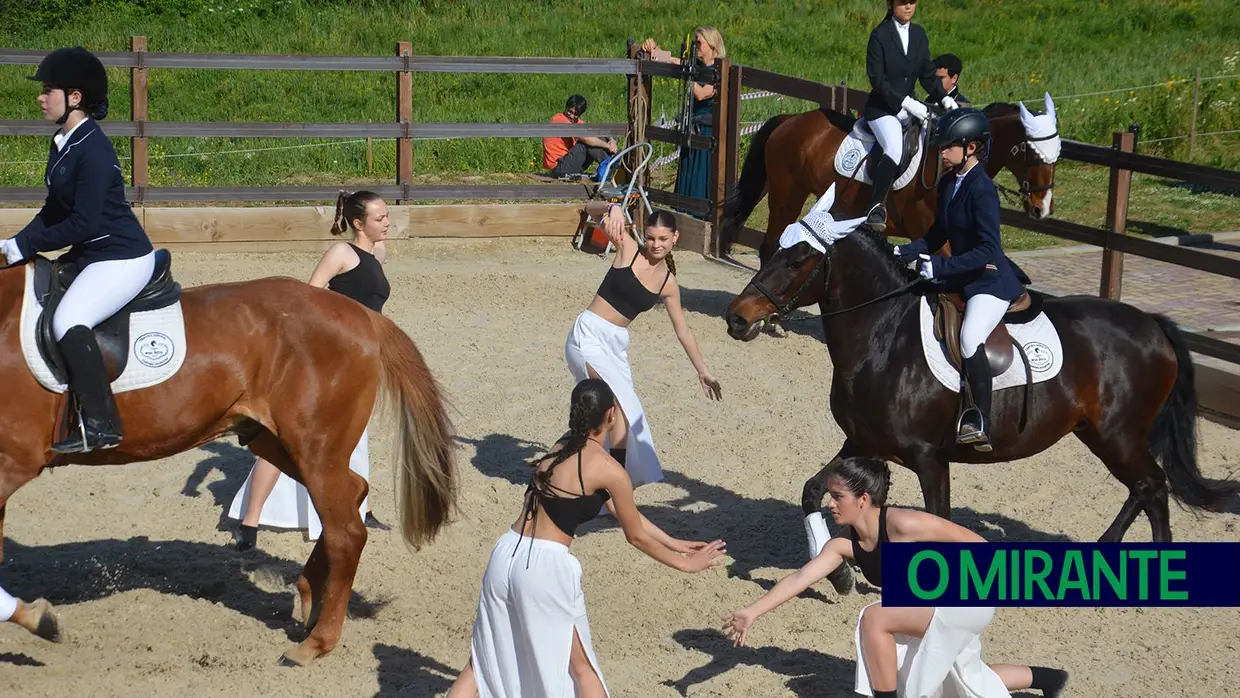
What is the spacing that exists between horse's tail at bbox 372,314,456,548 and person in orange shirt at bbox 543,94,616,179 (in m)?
9.79

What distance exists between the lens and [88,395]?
19.3ft

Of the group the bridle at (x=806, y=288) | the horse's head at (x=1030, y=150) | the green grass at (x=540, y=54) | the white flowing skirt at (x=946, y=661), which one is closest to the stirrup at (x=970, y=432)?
the bridle at (x=806, y=288)

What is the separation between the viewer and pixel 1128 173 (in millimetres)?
10328

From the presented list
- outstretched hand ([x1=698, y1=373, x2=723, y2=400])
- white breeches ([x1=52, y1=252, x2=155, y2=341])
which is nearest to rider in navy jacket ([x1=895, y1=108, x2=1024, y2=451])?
outstretched hand ([x1=698, y1=373, x2=723, y2=400])

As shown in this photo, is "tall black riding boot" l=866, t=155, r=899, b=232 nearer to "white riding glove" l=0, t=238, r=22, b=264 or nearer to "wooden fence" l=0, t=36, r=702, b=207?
"wooden fence" l=0, t=36, r=702, b=207

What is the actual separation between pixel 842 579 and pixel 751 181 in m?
6.49

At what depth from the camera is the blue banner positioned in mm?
5223

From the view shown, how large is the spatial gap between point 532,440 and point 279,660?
338 centimetres

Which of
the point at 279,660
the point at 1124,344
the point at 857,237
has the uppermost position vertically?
the point at 857,237

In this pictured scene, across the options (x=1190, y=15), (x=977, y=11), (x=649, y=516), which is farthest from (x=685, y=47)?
(x=1190, y=15)

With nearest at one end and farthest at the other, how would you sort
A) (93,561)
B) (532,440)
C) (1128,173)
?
(93,561)
(532,440)
(1128,173)

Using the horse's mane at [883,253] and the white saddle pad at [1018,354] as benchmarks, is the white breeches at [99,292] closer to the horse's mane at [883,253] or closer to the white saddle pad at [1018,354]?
the horse's mane at [883,253]

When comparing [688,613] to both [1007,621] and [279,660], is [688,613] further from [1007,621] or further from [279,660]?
[279,660]

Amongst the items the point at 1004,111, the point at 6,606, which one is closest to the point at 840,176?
the point at 1004,111
